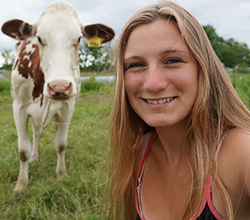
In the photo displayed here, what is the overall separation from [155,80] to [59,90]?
1.29 m

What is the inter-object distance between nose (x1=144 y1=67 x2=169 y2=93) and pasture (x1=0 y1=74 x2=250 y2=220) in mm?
471

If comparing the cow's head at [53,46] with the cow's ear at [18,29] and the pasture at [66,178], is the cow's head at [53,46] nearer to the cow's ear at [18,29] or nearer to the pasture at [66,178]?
the cow's ear at [18,29]

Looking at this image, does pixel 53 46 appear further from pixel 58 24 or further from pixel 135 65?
pixel 135 65

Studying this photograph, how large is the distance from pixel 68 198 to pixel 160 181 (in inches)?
49.6

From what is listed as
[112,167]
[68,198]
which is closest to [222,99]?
[112,167]

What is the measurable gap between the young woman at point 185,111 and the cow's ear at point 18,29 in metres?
1.87

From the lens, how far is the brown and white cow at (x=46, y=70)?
245 centimetres

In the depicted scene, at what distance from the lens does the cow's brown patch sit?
9.29ft

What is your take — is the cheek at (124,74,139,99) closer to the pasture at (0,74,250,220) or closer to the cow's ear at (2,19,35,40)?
the pasture at (0,74,250,220)

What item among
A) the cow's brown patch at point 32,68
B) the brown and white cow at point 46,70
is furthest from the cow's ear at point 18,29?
the cow's brown patch at point 32,68

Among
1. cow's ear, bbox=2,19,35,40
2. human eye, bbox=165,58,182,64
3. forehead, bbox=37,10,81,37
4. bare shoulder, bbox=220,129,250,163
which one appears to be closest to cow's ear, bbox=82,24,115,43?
forehead, bbox=37,10,81,37

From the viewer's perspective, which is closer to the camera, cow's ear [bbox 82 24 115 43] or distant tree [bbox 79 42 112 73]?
distant tree [bbox 79 42 112 73]

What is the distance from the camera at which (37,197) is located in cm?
244

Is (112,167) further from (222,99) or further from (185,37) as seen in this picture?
(185,37)
